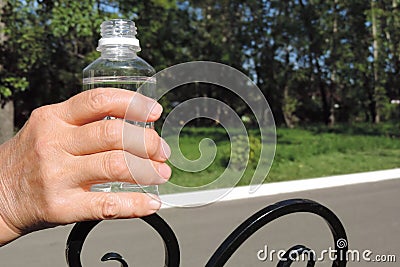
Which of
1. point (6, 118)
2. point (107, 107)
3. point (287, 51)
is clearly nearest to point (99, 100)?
point (107, 107)

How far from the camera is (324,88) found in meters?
24.3

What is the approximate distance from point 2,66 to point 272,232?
6.42 meters

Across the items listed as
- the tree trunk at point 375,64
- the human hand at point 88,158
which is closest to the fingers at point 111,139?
the human hand at point 88,158

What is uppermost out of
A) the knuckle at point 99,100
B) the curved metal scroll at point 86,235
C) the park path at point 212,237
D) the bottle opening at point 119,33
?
the bottle opening at point 119,33

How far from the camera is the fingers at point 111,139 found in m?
0.64

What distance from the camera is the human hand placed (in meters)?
0.65

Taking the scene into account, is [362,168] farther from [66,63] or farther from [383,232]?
[66,63]

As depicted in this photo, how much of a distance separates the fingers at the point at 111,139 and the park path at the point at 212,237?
3315mm

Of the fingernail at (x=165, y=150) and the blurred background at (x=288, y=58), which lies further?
the blurred background at (x=288, y=58)

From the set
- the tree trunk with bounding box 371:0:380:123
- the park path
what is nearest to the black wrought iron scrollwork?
the park path

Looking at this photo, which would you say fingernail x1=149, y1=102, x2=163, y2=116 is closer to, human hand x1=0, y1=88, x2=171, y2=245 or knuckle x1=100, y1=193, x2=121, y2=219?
human hand x1=0, y1=88, x2=171, y2=245

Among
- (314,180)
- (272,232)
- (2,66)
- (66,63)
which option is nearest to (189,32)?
(66,63)

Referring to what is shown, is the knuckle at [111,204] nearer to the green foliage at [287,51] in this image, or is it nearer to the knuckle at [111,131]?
the knuckle at [111,131]

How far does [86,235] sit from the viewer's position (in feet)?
3.06
